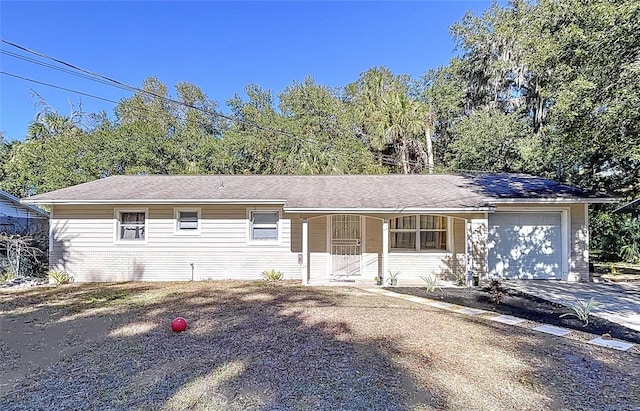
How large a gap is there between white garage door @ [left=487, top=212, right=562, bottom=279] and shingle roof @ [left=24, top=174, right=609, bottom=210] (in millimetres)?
766

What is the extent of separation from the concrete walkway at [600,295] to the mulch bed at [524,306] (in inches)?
11.8

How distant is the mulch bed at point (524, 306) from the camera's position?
5814mm

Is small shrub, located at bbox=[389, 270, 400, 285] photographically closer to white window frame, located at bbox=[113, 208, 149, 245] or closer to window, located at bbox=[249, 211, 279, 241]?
window, located at bbox=[249, 211, 279, 241]

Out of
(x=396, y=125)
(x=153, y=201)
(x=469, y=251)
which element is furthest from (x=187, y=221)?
(x=396, y=125)

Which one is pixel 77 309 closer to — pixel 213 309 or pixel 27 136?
pixel 213 309

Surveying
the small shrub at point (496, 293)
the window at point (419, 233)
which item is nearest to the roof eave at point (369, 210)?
the window at point (419, 233)

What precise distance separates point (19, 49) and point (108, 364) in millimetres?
7840

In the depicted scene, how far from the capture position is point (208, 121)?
27078 mm

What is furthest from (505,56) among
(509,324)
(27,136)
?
(27,136)

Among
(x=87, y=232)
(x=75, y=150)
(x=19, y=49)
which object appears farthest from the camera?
(x=75, y=150)

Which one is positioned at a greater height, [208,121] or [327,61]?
[327,61]

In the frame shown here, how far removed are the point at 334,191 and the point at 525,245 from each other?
578cm

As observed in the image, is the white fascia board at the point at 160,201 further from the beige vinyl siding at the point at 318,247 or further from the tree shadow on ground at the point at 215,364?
the tree shadow on ground at the point at 215,364

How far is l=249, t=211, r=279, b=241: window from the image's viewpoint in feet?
36.3
